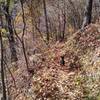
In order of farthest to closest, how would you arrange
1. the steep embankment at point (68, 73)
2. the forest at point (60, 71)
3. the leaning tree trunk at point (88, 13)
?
1. the leaning tree trunk at point (88, 13)
2. the forest at point (60, 71)
3. the steep embankment at point (68, 73)

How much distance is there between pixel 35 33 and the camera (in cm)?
2325

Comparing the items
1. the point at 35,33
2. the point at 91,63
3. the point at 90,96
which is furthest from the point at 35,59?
the point at 35,33

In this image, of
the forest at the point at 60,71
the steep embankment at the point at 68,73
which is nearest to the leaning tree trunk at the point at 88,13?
the forest at the point at 60,71

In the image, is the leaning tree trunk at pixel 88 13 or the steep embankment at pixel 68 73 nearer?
the steep embankment at pixel 68 73

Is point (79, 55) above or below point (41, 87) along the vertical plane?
above

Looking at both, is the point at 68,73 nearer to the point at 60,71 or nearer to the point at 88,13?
the point at 60,71

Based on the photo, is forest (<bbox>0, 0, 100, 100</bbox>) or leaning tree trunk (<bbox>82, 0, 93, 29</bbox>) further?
leaning tree trunk (<bbox>82, 0, 93, 29</bbox>)

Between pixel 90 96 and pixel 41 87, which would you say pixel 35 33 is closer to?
pixel 41 87

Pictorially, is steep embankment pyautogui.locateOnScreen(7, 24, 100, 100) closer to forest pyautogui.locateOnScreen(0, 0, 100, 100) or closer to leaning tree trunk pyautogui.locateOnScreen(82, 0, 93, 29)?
forest pyautogui.locateOnScreen(0, 0, 100, 100)

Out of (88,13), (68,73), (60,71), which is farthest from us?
(88,13)

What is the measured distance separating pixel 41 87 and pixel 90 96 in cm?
242

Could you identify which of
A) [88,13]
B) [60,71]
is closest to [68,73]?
[60,71]

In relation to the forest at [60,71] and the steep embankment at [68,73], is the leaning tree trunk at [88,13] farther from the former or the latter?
the steep embankment at [68,73]

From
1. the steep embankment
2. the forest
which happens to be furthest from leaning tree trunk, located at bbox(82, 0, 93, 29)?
the steep embankment
